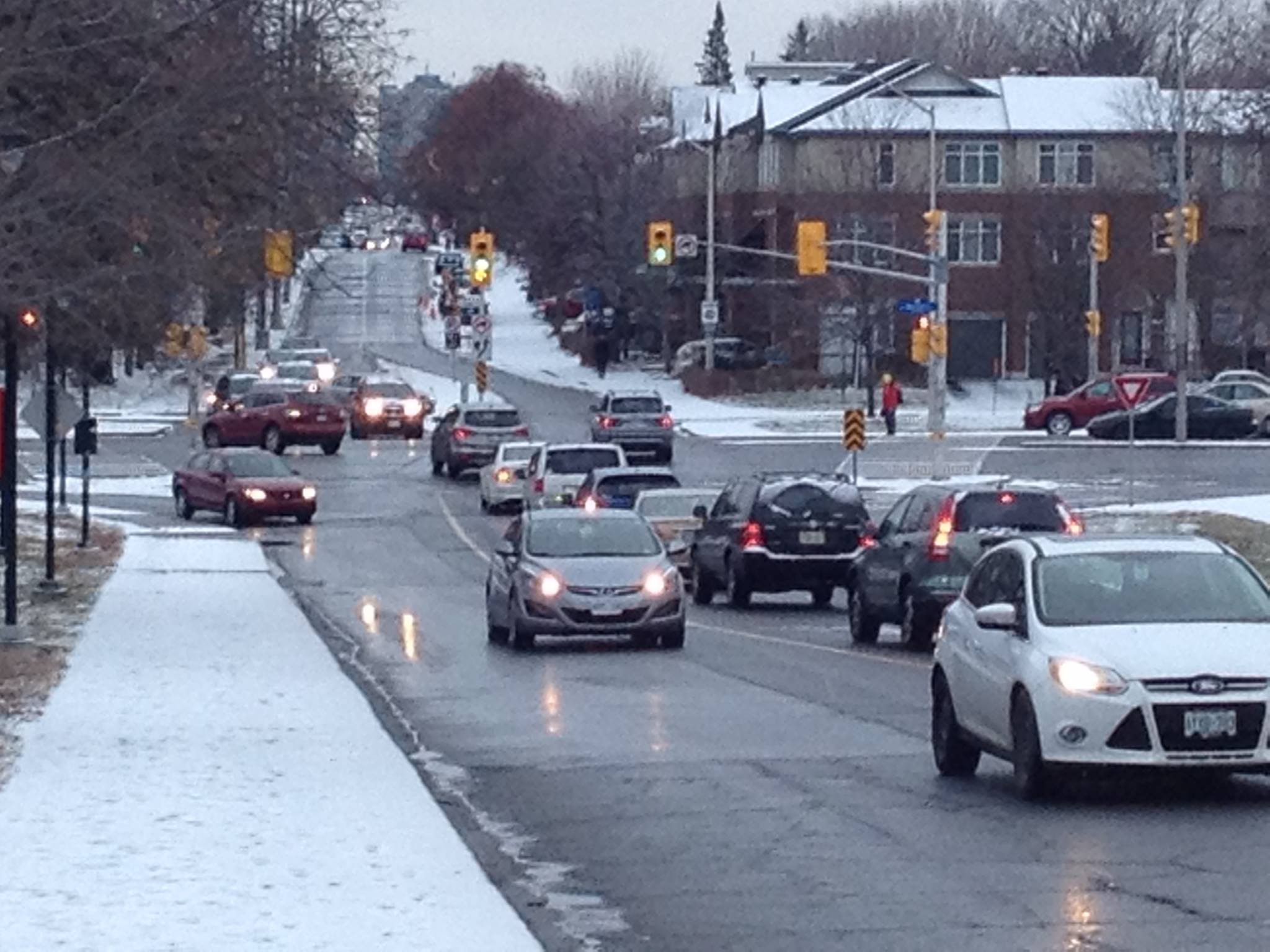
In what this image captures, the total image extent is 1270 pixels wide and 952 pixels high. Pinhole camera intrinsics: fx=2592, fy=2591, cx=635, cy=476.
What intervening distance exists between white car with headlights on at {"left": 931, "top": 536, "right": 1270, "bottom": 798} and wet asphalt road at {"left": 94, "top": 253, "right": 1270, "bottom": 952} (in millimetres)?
347

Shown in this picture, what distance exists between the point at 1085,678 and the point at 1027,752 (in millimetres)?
618

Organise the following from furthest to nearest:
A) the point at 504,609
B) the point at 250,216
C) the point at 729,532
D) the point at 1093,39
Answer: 1. the point at 1093,39
2. the point at 729,532
3. the point at 504,609
4. the point at 250,216

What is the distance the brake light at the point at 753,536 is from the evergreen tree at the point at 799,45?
141 meters

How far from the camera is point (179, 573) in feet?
124

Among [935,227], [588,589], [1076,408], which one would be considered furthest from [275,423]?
[588,589]

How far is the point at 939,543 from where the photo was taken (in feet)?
87.0

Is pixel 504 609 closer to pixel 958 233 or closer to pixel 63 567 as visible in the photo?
pixel 63 567

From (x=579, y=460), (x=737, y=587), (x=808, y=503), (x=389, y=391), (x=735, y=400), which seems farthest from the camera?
(x=735, y=400)

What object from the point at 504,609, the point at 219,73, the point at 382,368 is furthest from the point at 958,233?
the point at 219,73

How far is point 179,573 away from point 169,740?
20.6m

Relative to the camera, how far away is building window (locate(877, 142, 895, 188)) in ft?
297

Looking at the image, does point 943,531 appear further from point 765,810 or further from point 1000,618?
point 765,810

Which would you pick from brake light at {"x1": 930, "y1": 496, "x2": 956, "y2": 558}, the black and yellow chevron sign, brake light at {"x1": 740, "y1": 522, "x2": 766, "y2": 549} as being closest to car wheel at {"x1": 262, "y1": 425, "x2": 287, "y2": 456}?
the black and yellow chevron sign

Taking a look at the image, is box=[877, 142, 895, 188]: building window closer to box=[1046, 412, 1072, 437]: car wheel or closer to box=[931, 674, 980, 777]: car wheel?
box=[1046, 412, 1072, 437]: car wheel
